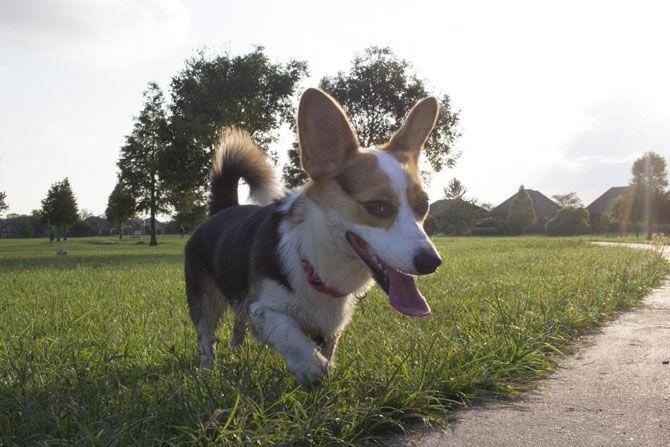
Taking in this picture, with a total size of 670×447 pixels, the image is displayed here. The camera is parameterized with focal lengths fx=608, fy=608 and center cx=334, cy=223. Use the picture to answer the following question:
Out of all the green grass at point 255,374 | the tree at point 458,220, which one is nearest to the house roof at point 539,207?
the tree at point 458,220

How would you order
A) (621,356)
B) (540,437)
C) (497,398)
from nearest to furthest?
(540,437), (497,398), (621,356)

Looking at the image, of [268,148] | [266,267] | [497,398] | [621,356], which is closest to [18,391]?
[266,267]

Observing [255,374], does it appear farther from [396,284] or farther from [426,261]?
[426,261]

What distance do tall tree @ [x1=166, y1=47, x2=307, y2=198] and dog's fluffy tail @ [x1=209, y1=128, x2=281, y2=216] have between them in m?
22.0

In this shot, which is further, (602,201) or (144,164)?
(602,201)

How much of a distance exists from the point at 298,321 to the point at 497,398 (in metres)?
1.08

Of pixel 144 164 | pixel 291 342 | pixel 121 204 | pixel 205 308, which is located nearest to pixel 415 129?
pixel 291 342

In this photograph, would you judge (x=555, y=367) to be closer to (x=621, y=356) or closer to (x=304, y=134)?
(x=621, y=356)

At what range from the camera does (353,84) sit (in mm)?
32719

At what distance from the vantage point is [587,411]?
269 cm

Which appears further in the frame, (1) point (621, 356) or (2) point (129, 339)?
(2) point (129, 339)

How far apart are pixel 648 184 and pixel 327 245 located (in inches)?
2493

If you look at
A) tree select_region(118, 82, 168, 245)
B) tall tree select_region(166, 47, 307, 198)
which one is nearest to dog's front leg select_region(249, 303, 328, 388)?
tall tree select_region(166, 47, 307, 198)

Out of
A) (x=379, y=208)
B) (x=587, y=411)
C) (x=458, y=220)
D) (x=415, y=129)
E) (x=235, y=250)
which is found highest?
(x=458, y=220)
